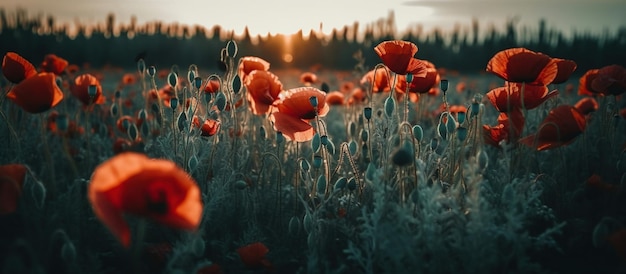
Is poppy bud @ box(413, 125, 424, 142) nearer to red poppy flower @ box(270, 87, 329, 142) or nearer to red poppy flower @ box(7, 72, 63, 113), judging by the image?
red poppy flower @ box(270, 87, 329, 142)

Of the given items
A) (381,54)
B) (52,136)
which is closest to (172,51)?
(52,136)

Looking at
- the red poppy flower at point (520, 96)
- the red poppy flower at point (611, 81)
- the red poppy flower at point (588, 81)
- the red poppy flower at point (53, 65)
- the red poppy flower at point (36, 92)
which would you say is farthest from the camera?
the red poppy flower at point (53, 65)

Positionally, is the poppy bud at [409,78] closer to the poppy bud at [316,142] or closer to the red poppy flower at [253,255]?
the poppy bud at [316,142]

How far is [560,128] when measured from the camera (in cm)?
216

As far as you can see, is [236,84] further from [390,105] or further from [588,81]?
[588,81]

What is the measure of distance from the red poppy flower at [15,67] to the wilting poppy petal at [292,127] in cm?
130

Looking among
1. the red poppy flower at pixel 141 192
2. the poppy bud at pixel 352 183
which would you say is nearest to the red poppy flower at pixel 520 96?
the poppy bud at pixel 352 183

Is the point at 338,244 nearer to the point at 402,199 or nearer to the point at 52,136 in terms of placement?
the point at 402,199

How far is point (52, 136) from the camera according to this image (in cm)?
397

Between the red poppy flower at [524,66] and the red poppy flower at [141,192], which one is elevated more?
the red poppy flower at [524,66]

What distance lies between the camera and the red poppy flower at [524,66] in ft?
7.50

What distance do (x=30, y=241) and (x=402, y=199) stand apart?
1475 millimetres

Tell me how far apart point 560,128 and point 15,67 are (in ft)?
8.58

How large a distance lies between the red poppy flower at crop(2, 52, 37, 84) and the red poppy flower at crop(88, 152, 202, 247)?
1639 mm
